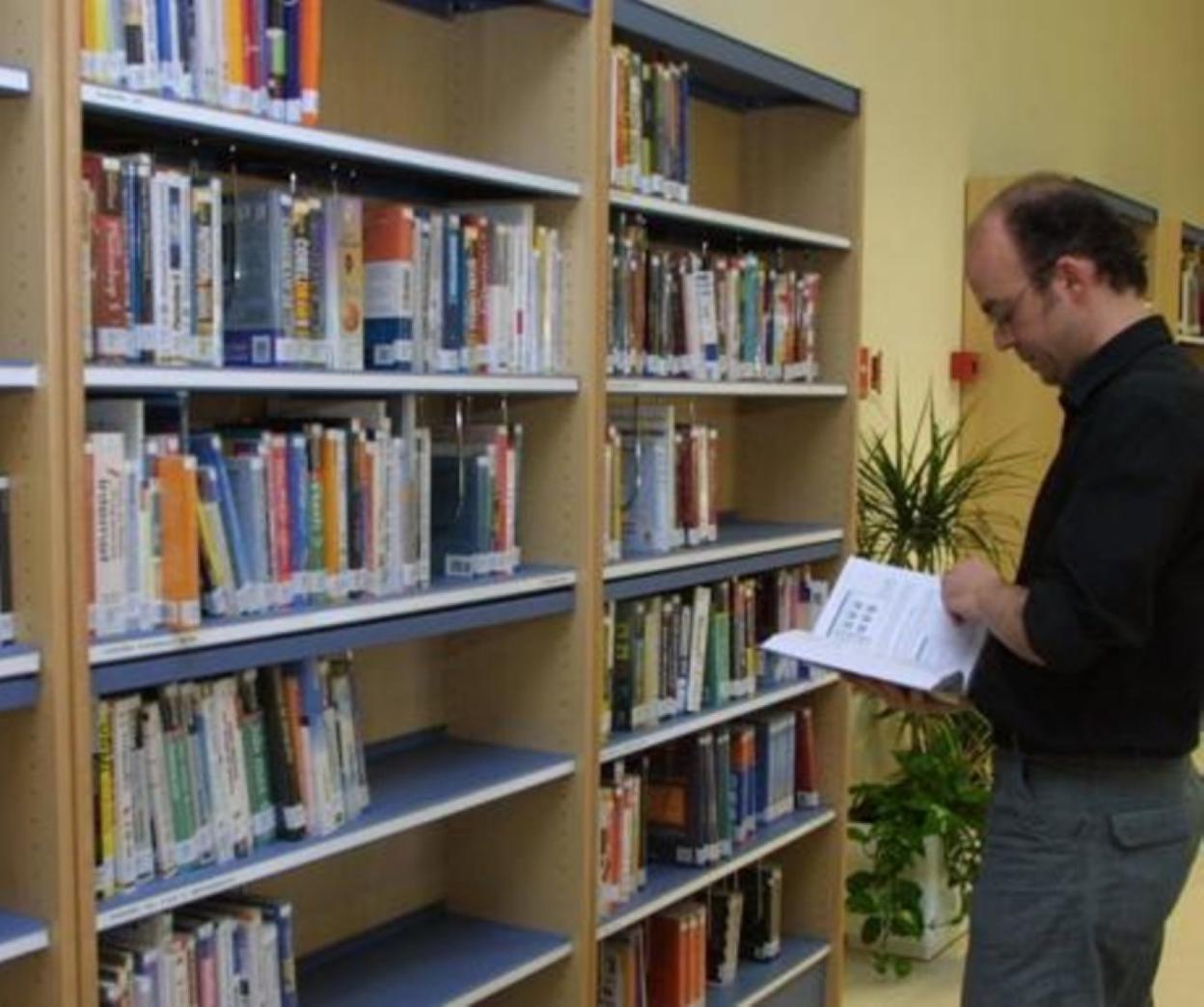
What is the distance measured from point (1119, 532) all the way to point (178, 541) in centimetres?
115

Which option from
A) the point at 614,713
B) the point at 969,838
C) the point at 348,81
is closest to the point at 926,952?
the point at 969,838

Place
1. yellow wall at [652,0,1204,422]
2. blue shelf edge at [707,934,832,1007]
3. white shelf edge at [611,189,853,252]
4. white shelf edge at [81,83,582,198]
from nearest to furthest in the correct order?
1. white shelf edge at [81,83,582,198]
2. white shelf edge at [611,189,853,252]
3. blue shelf edge at [707,934,832,1007]
4. yellow wall at [652,0,1204,422]

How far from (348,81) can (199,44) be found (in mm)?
654

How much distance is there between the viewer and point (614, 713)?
2914 millimetres

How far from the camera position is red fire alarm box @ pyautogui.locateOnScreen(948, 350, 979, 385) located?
4.79 m

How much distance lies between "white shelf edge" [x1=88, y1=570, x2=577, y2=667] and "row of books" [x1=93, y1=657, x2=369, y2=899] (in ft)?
0.32

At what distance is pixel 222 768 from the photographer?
6.93ft

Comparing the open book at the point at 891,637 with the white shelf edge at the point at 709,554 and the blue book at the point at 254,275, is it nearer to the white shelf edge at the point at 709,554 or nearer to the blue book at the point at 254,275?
the white shelf edge at the point at 709,554

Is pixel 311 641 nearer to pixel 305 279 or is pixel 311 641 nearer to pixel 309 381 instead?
pixel 309 381

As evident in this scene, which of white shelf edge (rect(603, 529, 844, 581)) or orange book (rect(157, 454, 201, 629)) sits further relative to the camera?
white shelf edge (rect(603, 529, 844, 581))

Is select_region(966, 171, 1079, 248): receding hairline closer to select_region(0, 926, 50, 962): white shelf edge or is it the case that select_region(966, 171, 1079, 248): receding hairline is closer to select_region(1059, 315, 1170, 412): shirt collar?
select_region(1059, 315, 1170, 412): shirt collar

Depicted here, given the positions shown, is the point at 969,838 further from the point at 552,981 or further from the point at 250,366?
the point at 250,366

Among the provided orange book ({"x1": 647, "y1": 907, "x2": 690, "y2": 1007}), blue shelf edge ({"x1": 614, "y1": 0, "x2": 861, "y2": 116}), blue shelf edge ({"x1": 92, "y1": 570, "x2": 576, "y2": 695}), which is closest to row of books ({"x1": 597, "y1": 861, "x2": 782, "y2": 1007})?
orange book ({"x1": 647, "y1": 907, "x2": 690, "y2": 1007})

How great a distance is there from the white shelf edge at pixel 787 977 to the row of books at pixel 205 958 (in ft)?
4.22
